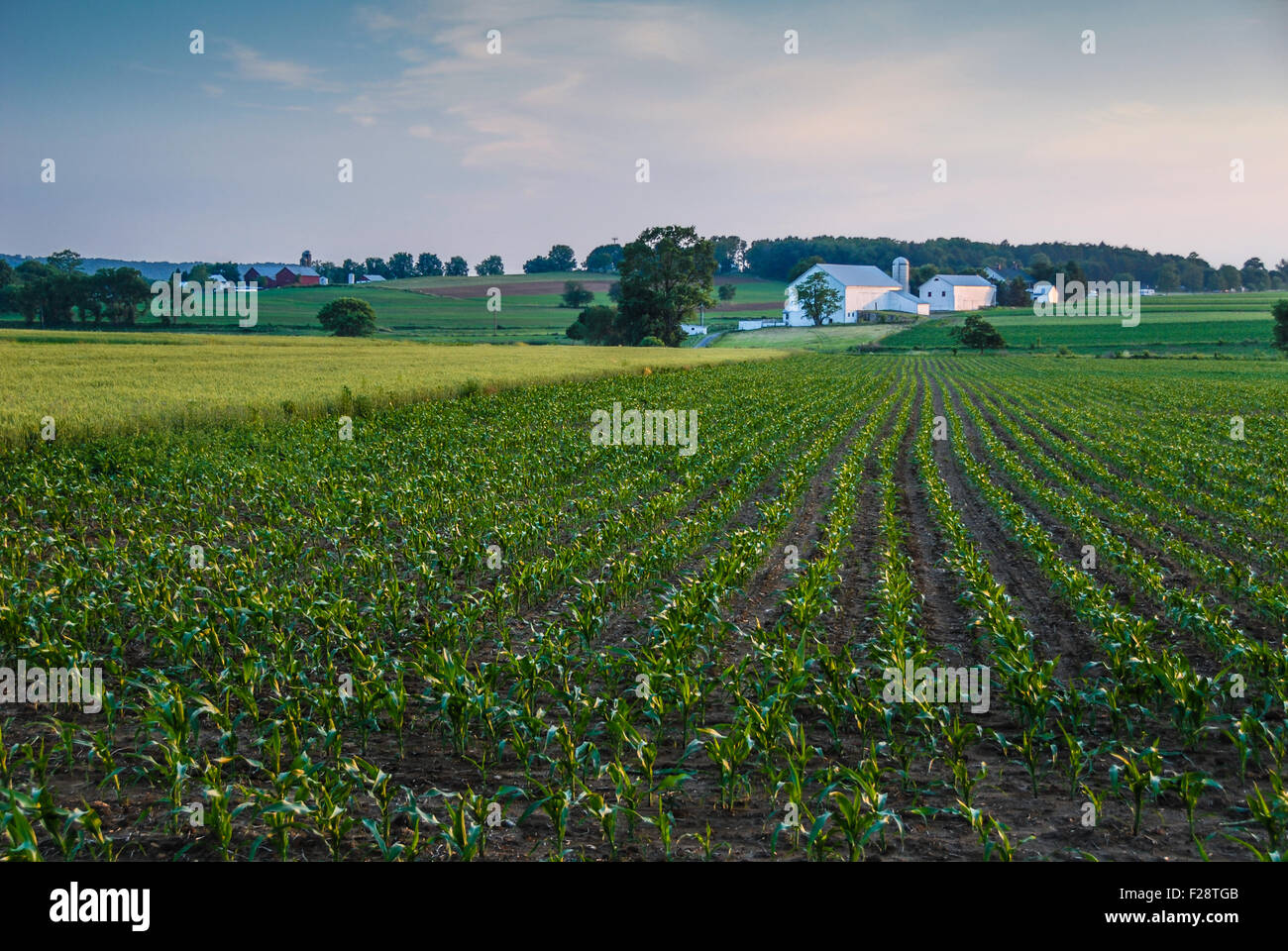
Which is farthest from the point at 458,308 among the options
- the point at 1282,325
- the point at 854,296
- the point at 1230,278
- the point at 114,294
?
the point at 1230,278

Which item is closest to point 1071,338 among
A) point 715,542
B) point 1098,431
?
point 1098,431

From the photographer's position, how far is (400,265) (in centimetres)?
17212

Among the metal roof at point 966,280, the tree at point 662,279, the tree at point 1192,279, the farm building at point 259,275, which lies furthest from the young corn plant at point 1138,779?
the tree at point 1192,279

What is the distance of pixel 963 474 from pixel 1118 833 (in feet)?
47.3

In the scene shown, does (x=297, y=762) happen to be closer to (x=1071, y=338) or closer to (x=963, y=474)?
(x=963, y=474)

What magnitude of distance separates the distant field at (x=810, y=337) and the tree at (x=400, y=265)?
293ft

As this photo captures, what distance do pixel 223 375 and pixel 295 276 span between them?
441ft

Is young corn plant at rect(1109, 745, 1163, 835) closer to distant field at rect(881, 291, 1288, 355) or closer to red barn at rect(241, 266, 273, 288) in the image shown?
distant field at rect(881, 291, 1288, 355)

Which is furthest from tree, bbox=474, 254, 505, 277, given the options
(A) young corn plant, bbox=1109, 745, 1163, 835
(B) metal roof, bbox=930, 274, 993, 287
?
(A) young corn plant, bbox=1109, 745, 1163, 835

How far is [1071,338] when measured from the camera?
94188 mm

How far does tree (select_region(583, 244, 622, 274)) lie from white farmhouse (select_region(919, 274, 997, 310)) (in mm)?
69514

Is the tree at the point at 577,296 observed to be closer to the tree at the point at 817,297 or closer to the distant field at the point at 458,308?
the distant field at the point at 458,308

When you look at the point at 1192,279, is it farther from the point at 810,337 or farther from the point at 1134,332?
the point at 810,337

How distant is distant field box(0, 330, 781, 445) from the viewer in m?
18.7
